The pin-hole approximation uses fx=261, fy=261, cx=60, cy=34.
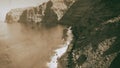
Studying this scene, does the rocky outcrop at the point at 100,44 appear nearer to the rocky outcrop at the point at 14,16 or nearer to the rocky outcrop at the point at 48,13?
the rocky outcrop at the point at 48,13

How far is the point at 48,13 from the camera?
77.2 meters

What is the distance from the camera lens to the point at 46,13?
78125 millimetres

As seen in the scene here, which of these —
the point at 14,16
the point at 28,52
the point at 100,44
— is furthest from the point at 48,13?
the point at 100,44

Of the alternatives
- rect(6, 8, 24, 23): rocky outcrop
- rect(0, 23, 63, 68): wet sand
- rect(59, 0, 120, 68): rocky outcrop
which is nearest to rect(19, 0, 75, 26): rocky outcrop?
rect(6, 8, 24, 23): rocky outcrop

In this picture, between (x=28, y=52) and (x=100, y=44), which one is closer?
(x=100, y=44)

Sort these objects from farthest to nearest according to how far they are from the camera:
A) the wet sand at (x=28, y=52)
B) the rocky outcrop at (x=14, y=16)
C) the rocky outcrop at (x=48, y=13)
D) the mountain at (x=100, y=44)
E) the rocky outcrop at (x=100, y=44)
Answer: the rocky outcrop at (x=14, y=16) < the rocky outcrop at (x=48, y=13) < the wet sand at (x=28, y=52) < the rocky outcrop at (x=100, y=44) < the mountain at (x=100, y=44)

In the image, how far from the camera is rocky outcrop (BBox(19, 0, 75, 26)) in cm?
7281

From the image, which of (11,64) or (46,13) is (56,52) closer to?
(11,64)

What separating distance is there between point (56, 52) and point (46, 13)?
151 feet

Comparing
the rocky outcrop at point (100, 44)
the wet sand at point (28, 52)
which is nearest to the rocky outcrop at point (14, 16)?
the wet sand at point (28, 52)

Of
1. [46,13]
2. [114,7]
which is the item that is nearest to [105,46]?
[114,7]

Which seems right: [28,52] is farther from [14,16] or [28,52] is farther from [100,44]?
[14,16]

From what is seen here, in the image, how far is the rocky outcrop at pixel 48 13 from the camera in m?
72.8

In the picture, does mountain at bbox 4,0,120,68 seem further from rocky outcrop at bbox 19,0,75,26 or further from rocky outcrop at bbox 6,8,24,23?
rocky outcrop at bbox 6,8,24,23
